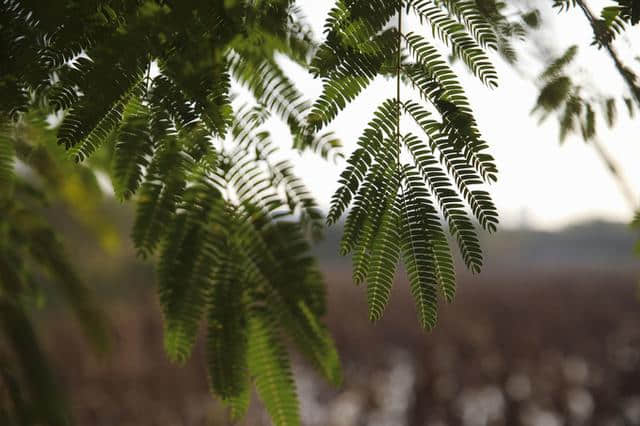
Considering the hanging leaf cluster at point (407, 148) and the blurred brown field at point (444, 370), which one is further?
the blurred brown field at point (444, 370)

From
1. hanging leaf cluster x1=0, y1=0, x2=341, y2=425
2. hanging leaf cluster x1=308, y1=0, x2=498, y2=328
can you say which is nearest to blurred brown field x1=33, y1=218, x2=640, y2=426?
hanging leaf cluster x1=0, y1=0, x2=341, y2=425

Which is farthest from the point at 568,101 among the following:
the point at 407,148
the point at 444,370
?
the point at 444,370

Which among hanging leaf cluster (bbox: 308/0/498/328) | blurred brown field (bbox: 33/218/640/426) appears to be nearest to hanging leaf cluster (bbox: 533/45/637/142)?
hanging leaf cluster (bbox: 308/0/498/328)

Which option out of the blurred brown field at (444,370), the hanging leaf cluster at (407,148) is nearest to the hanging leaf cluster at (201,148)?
the hanging leaf cluster at (407,148)

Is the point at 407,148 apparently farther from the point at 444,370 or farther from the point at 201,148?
the point at 444,370

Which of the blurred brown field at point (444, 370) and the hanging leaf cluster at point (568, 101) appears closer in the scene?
the hanging leaf cluster at point (568, 101)

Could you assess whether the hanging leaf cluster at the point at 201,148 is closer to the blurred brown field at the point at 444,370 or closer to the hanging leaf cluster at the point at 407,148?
the hanging leaf cluster at the point at 407,148

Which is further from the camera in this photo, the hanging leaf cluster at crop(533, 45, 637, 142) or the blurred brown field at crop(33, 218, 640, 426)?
the blurred brown field at crop(33, 218, 640, 426)

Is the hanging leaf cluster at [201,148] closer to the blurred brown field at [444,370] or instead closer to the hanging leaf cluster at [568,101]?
the hanging leaf cluster at [568,101]

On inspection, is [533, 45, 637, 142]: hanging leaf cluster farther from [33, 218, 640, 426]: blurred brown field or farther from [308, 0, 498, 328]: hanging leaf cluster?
[33, 218, 640, 426]: blurred brown field

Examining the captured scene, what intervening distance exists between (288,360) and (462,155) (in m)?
0.61

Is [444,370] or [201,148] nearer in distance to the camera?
[201,148]

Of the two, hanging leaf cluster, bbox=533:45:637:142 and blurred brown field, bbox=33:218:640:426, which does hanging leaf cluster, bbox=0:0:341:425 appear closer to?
hanging leaf cluster, bbox=533:45:637:142

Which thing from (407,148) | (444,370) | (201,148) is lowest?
(407,148)
